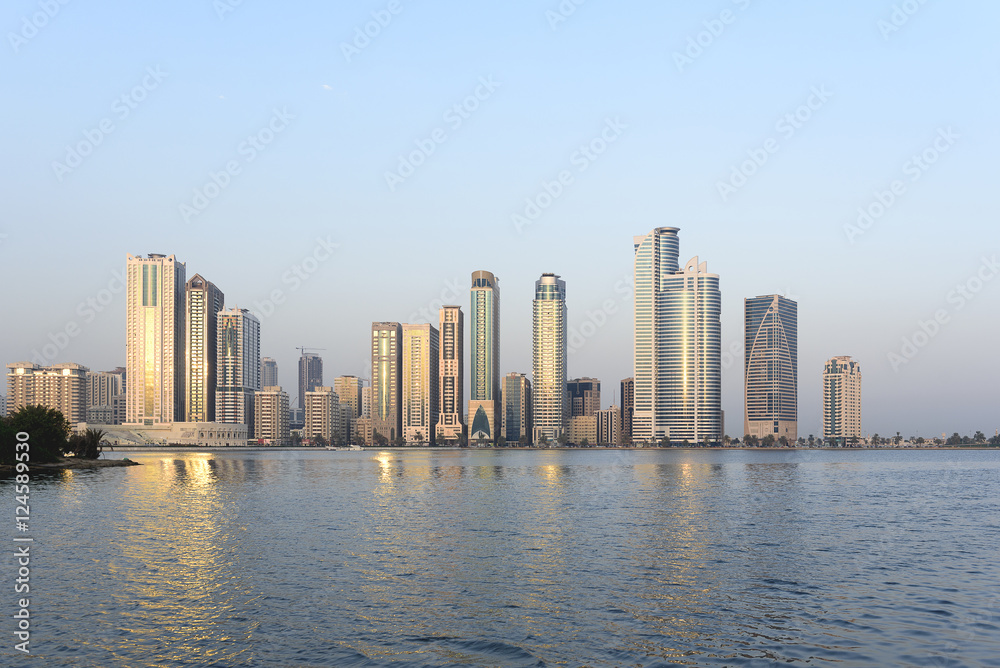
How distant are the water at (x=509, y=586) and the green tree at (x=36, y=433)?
58.0m

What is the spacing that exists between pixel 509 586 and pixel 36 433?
136471 millimetres

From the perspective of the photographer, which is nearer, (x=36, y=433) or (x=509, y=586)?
(x=509, y=586)

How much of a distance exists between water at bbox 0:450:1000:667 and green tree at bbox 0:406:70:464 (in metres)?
58.0

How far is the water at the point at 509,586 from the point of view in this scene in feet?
108

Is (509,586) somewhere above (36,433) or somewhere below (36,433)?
below

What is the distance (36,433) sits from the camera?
150m

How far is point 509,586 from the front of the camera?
45.1 metres

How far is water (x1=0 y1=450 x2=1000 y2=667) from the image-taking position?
33000 millimetres

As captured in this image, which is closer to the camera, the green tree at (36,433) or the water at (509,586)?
the water at (509,586)

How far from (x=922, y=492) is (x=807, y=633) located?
96516mm

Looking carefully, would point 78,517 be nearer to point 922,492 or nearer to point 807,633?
point 807,633

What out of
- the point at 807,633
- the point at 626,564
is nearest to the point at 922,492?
the point at 626,564

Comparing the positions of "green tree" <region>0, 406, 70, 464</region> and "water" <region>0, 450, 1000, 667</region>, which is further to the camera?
"green tree" <region>0, 406, 70, 464</region>

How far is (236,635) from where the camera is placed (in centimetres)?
3497
